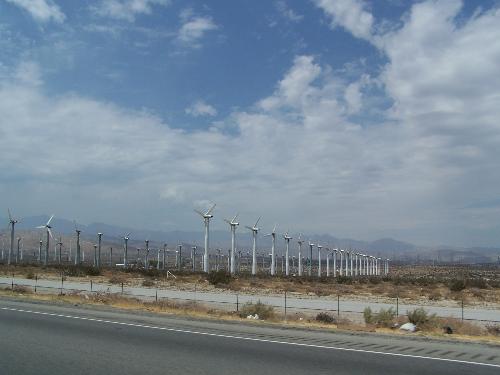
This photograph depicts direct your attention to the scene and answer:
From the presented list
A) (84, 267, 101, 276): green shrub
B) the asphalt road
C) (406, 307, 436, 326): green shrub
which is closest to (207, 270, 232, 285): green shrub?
(84, 267, 101, 276): green shrub

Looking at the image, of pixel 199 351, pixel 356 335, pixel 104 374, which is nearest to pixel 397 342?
pixel 356 335

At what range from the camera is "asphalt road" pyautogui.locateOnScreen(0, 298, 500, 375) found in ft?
35.5

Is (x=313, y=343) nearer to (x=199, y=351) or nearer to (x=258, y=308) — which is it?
(x=199, y=351)

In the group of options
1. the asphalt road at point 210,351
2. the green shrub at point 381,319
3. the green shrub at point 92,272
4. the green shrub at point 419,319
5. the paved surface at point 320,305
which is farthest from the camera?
the green shrub at point 92,272

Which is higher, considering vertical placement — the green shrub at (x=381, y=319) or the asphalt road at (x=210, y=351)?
the asphalt road at (x=210, y=351)

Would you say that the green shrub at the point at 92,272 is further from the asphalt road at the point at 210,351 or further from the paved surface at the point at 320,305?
the asphalt road at the point at 210,351

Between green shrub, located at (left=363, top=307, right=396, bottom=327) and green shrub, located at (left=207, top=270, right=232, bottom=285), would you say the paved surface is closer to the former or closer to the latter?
green shrub, located at (left=363, top=307, right=396, bottom=327)

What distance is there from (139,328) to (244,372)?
7768 mm

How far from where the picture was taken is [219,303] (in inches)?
1337

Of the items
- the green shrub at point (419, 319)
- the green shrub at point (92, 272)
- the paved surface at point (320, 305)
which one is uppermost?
the green shrub at point (419, 319)

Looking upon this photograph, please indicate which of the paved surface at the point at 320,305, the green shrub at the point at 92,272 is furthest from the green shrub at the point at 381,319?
the green shrub at the point at 92,272

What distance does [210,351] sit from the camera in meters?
13.0

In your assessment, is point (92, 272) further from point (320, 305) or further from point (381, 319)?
point (381, 319)

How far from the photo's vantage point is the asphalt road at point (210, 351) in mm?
10828
